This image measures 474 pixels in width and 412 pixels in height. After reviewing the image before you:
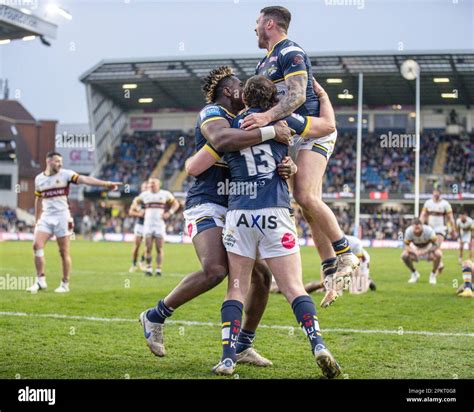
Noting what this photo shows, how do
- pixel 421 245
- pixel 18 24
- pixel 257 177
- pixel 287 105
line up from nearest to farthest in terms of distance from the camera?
pixel 257 177, pixel 287 105, pixel 421 245, pixel 18 24

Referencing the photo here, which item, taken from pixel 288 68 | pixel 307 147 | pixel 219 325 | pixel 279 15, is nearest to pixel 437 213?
pixel 219 325

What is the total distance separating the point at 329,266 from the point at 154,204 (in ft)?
40.4

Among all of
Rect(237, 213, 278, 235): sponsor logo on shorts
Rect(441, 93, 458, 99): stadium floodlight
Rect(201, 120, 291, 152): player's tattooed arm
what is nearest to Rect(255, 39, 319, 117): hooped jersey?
Rect(201, 120, 291, 152): player's tattooed arm

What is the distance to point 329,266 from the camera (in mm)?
6992

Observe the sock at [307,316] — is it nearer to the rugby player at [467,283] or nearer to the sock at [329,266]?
the sock at [329,266]

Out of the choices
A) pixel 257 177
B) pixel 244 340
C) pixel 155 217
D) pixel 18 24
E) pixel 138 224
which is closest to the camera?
pixel 257 177

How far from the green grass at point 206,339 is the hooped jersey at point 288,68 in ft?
7.61

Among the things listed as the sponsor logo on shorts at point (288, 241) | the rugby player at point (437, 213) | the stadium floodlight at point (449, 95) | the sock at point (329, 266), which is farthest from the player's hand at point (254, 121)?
the stadium floodlight at point (449, 95)

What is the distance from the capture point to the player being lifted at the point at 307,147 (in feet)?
21.6

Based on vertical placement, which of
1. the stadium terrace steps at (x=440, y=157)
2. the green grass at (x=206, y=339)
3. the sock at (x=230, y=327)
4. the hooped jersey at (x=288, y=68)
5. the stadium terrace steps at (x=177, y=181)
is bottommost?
the green grass at (x=206, y=339)

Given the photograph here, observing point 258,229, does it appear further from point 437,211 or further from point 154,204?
point 437,211

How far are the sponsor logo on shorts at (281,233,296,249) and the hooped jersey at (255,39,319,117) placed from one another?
1.26m

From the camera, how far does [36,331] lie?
327 inches
